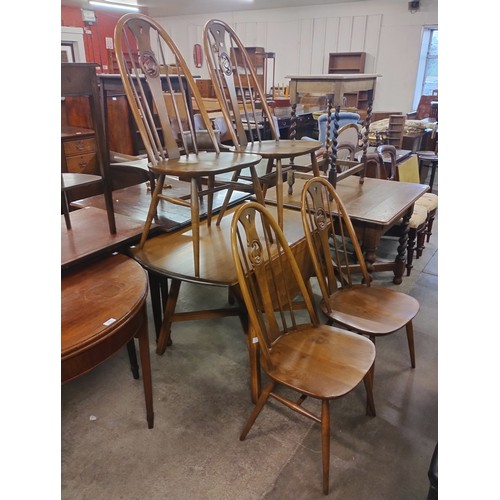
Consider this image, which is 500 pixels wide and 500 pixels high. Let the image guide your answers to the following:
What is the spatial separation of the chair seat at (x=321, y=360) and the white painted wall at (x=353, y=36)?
6864 mm

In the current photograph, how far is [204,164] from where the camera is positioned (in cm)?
169

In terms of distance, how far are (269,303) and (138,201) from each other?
1345 millimetres

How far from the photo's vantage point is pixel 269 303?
1.43m

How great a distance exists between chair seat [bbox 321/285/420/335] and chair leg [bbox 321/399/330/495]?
382 millimetres

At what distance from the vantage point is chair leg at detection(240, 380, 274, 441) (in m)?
1.49

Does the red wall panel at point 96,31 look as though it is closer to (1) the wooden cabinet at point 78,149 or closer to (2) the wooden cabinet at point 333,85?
(1) the wooden cabinet at point 78,149

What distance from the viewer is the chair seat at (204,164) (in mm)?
1561

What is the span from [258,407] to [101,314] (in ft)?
2.28

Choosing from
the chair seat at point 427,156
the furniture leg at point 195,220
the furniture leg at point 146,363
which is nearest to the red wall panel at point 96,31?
the chair seat at point 427,156

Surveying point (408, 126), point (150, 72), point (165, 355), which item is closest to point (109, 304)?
point (165, 355)

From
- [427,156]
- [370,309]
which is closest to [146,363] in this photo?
[370,309]

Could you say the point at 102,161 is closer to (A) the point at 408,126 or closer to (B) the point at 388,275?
(B) the point at 388,275

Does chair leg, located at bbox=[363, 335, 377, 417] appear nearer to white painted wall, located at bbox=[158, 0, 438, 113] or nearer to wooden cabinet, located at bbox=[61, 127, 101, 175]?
wooden cabinet, located at bbox=[61, 127, 101, 175]

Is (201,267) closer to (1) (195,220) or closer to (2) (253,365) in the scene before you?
(1) (195,220)
